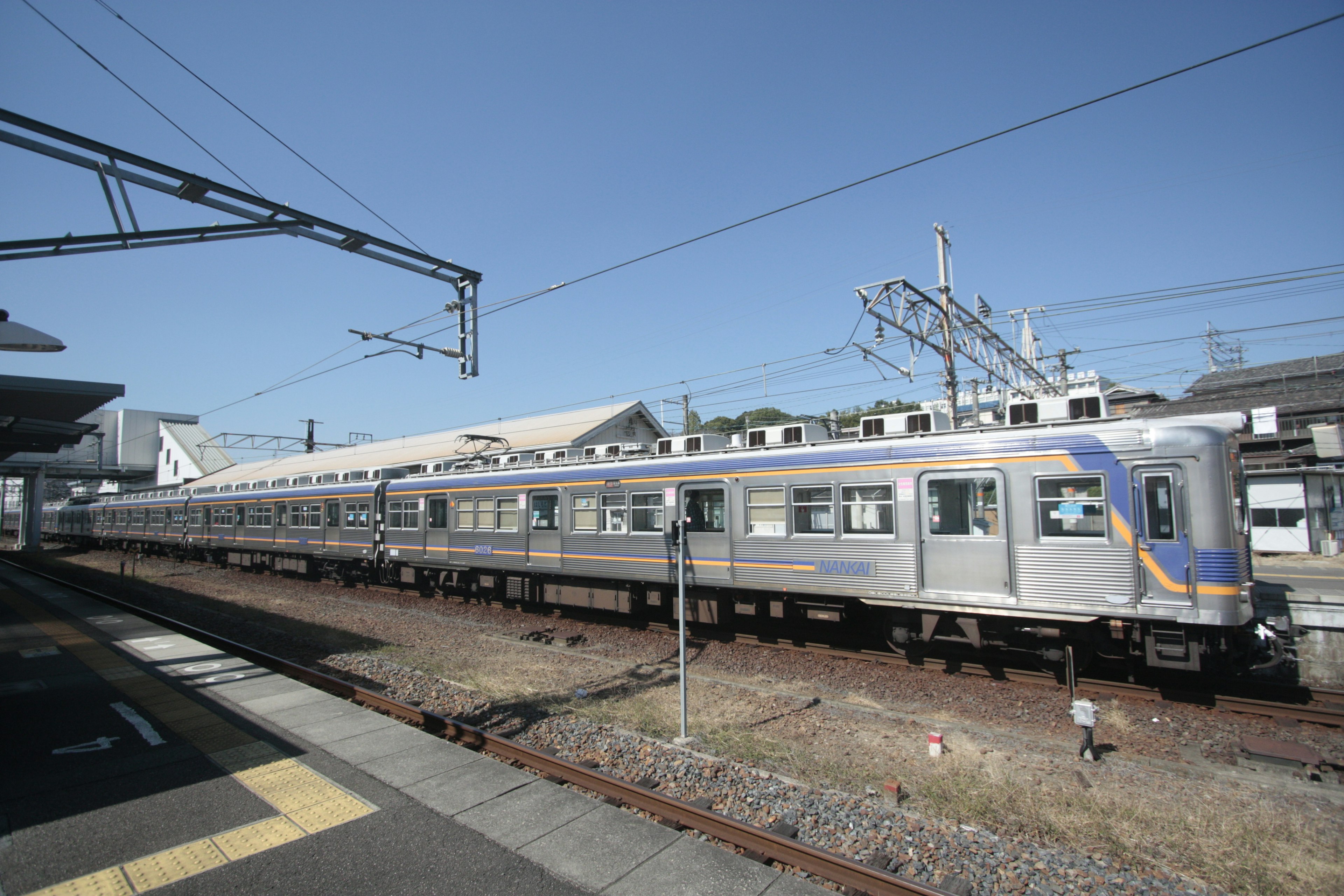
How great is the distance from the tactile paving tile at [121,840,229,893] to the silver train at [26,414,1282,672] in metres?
4.94

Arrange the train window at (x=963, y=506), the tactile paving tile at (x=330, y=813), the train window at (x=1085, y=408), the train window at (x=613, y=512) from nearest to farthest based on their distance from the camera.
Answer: the tactile paving tile at (x=330, y=813)
the train window at (x=1085, y=408)
the train window at (x=963, y=506)
the train window at (x=613, y=512)

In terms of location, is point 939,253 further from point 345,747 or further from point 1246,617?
point 345,747

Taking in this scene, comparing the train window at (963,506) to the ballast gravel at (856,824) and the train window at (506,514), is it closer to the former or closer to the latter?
the ballast gravel at (856,824)

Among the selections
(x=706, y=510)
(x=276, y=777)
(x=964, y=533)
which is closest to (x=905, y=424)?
(x=964, y=533)

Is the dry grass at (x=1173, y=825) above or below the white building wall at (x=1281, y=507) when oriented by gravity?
below

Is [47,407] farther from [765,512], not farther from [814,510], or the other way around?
[814,510]

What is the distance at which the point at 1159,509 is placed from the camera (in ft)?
24.9

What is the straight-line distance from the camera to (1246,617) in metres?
7.31

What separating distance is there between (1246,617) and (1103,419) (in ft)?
8.62

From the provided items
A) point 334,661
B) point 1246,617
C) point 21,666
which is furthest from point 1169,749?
point 21,666

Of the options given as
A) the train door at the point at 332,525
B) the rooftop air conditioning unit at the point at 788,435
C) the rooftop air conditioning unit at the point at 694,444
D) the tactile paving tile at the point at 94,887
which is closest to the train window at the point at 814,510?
the rooftop air conditioning unit at the point at 788,435

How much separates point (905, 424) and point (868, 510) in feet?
4.69

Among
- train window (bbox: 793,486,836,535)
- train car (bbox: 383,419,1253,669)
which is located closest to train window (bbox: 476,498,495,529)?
train car (bbox: 383,419,1253,669)

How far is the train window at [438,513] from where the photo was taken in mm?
17078
